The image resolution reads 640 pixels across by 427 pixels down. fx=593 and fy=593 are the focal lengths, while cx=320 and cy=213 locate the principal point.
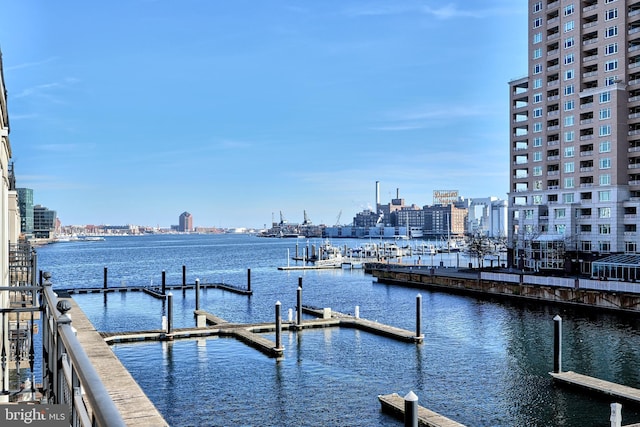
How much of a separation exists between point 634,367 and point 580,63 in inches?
2570

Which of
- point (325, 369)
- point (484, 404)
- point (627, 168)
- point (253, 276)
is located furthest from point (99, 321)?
point (627, 168)

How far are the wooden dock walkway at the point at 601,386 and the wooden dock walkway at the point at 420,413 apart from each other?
10.2m

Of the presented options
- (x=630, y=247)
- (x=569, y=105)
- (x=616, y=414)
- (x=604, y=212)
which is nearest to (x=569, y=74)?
(x=569, y=105)

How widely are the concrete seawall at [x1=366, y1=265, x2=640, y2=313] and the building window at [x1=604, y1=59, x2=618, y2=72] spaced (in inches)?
1459

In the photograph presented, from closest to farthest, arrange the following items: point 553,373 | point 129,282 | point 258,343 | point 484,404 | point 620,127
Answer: point 484,404 → point 553,373 → point 258,343 → point 620,127 → point 129,282

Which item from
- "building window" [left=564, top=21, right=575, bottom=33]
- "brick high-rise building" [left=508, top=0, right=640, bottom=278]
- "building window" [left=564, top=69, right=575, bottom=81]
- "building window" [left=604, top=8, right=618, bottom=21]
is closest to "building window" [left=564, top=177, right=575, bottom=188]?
"brick high-rise building" [left=508, top=0, right=640, bottom=278]

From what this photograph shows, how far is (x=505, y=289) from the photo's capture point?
3155 inches

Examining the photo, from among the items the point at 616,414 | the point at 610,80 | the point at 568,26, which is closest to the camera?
the point at 616,414

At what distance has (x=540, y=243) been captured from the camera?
93500mm

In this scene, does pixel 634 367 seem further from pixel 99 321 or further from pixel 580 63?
pixel 580 63

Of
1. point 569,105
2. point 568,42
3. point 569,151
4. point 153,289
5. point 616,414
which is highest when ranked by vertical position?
point 568,42

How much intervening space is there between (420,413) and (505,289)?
186ft

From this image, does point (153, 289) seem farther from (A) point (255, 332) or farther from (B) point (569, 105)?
(B) point (569, 105)

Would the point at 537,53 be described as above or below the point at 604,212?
above
